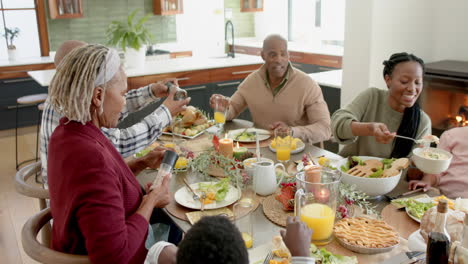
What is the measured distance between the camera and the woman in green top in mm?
2010

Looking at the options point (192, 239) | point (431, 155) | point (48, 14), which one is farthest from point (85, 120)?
point (48, 14)

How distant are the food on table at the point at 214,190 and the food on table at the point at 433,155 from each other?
75cm

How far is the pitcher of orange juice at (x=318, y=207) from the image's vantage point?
125 cm

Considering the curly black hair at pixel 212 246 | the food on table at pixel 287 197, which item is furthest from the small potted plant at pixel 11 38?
the curly black hair at pixel 212 246

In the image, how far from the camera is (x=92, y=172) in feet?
3.80

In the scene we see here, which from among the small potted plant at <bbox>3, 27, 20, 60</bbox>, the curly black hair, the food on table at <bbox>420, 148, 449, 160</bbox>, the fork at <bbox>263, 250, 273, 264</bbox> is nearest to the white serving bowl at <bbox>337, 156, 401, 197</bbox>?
the food on table at <bbox>420, 148, 449, 160</bbox>

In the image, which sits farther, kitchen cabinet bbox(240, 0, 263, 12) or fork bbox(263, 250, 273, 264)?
kitchen cabinet bbox(240, 0, 263, 12)

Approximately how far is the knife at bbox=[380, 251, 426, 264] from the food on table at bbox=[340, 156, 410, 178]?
449mm

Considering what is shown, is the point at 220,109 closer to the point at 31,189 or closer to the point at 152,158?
the point at 152,158

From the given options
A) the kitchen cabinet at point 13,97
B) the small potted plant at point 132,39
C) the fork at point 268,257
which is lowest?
the kitchen cabinet at point 13,97

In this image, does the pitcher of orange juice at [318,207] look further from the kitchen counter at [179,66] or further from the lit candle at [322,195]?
the kitchen counter at [179,66]

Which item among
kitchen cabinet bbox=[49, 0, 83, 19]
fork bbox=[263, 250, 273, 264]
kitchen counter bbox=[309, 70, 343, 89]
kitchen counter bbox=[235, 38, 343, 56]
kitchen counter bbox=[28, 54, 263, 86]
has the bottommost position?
fork bbox=[263, 250, 273, 264]

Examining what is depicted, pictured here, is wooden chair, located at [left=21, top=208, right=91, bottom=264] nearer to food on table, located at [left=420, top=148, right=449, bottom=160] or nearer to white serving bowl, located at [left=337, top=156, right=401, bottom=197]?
white serving bowl, located at [left=337, top=156, right=401, bottom=197]

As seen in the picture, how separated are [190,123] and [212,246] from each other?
1.88 metres
